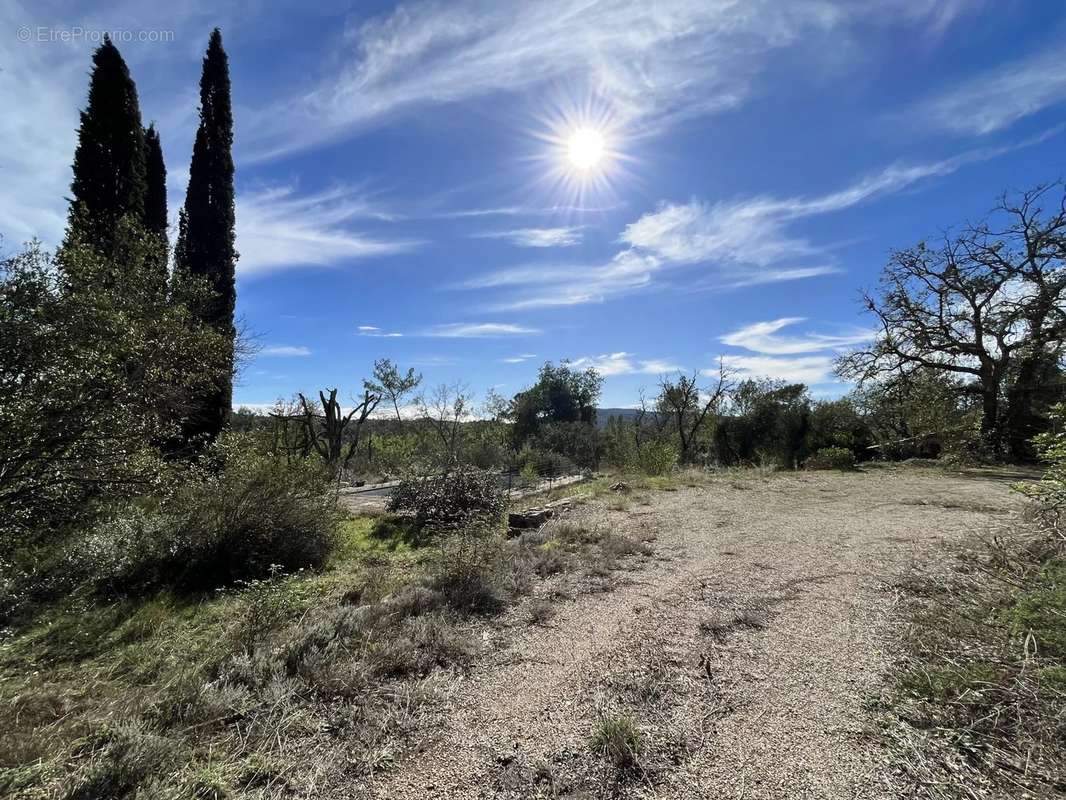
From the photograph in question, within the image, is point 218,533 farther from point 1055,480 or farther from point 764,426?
point 764,426

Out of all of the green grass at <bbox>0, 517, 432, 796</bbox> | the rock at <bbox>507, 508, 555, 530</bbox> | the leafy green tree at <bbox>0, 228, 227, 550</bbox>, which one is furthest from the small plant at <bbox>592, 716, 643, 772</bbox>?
the rock at <bbox>507, 508, 555, 530</bbox>

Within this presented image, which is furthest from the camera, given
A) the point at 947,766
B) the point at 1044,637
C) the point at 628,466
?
the point at 628,466

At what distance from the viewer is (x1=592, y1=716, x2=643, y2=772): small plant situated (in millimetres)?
2094

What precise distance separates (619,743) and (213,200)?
44.5 ft

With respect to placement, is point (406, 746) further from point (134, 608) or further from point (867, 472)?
point (867, 472)

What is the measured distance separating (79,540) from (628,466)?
13209mm

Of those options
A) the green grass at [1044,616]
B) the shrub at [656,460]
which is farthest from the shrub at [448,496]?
the green grass at [1044,616]

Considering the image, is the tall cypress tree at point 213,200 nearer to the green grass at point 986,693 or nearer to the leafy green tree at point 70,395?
the leafy green tree at point 70,395

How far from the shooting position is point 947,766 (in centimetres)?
→ 189

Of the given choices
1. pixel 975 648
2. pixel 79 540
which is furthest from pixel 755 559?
pixel 79 540

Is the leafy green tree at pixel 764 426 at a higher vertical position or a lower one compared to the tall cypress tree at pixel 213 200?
lower

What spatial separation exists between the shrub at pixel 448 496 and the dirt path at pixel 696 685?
4414 mm

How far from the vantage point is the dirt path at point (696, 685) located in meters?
2.01

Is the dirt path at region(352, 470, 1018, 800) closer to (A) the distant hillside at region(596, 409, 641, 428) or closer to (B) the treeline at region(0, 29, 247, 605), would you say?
(B) the treeline at region(0, 29, 247, 605)
